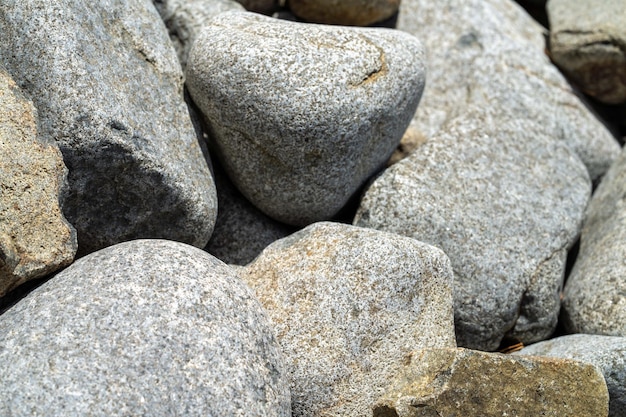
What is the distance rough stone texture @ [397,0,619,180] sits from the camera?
399 centimetres

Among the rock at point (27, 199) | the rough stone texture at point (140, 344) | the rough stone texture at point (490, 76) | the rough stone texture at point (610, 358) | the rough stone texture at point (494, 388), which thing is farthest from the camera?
the rough stone texture at point (490, 76)

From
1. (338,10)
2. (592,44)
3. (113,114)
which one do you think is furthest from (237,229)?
(592,44)

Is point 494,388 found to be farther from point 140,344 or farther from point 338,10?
point 338,10

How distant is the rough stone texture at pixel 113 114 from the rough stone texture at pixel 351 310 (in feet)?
1.51

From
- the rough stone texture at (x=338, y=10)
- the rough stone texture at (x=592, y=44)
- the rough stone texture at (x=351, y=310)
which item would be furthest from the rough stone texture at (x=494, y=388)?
the rough stone texture at (x=592, y=44)

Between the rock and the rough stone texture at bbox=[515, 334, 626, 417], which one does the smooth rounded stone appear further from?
the rough stone texture at bbox=[515, 334, 626, 417]

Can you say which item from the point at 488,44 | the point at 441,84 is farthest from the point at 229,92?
the point at 488,44

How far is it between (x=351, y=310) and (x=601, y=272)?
130 centimetres

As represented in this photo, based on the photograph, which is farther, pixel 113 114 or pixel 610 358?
pixel 610 358

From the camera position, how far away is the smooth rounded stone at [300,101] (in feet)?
9.36

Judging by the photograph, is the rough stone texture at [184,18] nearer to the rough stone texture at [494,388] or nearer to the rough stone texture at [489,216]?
the rough stone texture at [489,216]

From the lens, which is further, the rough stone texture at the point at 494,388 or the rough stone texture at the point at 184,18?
the rough stone texture at the point at 184,18

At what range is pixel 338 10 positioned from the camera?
3.73 m

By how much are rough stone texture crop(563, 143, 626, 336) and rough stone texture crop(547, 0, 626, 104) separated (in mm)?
632
